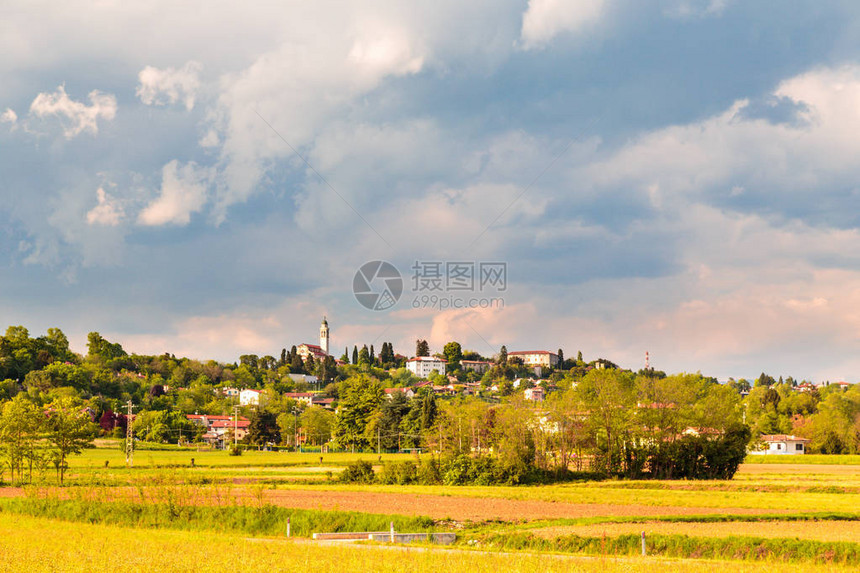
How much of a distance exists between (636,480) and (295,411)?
349 feet

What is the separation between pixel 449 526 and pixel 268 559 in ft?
48.2

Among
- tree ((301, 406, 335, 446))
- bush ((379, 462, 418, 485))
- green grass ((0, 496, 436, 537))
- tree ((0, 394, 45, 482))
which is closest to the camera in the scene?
green grass ((0, 496, 436, 537))

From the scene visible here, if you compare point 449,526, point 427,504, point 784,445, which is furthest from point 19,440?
point 784,445

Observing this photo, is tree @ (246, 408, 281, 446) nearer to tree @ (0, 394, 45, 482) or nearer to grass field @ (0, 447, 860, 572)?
tree @ (0, 394, 45, 482)

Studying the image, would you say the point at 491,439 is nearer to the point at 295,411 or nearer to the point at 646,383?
the point at 646,383

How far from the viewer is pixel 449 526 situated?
119ft

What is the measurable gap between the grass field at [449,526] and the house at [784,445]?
61.4 meters

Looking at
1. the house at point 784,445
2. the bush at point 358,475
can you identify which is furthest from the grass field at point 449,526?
Answer: the house at point 784,445

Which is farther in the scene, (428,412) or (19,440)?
(428,412)

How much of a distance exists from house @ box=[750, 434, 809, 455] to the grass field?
6137 cm

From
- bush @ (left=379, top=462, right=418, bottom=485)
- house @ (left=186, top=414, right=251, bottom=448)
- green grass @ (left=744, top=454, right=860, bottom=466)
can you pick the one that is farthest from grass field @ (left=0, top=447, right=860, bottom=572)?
house @ (left=186, top=414, right=251, bottom=448)

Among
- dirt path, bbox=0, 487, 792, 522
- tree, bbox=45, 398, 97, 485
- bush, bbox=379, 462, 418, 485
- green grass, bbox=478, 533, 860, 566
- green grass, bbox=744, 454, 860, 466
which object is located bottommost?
green grass, bbox=744, 454, 860, 466

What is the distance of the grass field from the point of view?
24.1 meters

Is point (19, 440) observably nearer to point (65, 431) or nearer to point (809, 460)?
point (65, 431)
